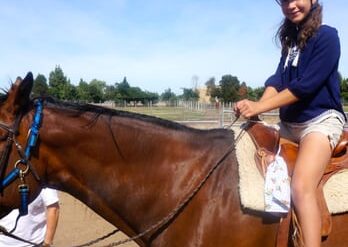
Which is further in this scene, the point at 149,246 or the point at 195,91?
the point at 195,91

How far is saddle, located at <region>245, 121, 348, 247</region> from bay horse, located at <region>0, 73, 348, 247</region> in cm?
9

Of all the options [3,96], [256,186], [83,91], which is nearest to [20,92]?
[3,96]

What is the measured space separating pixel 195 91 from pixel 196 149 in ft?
322

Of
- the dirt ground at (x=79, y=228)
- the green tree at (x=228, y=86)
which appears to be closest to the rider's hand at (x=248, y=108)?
the dirt ground at (x=79, y=228)

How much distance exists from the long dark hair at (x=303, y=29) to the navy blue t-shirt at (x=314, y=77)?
0.13 ft

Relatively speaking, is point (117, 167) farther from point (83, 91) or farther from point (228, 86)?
point (83, 91)

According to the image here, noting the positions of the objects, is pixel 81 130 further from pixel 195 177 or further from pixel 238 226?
pixel 238 226

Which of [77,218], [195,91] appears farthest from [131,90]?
[77,218]

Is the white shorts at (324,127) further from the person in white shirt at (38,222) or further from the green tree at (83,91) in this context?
the green tree at (83,91)

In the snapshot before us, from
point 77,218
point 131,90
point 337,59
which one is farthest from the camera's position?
point 131,90

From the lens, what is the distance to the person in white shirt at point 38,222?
173 inches

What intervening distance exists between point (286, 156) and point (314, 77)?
55 centimetres

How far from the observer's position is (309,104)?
10.1 ft

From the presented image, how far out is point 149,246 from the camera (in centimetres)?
296
